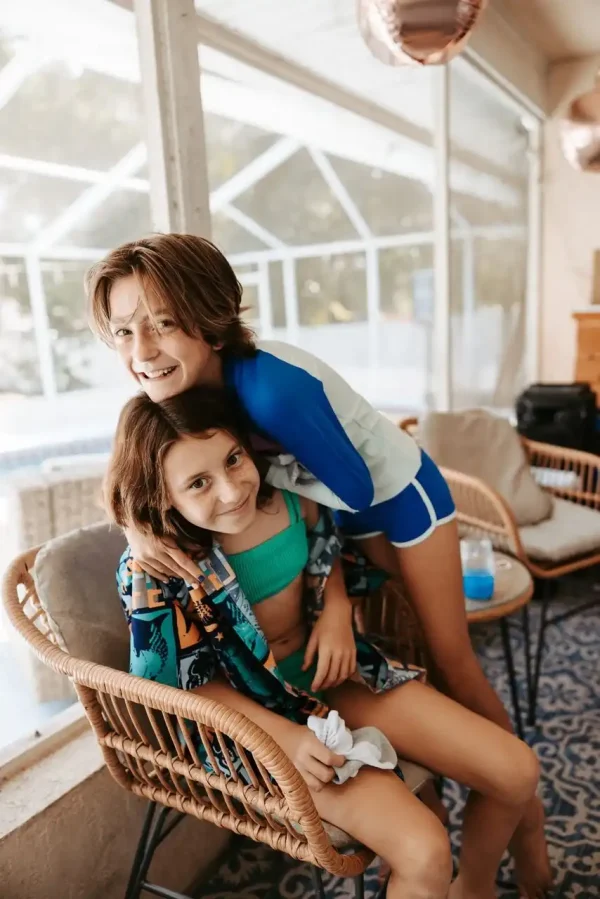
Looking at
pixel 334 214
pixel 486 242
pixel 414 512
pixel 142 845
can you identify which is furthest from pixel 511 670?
pixel 334 214

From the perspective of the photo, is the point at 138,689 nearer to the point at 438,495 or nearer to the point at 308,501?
the point at 308,501

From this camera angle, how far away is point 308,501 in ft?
4.25

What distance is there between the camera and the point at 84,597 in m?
1.15

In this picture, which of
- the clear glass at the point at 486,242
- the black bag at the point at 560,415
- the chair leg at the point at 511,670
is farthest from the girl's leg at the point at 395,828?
the clear glass at the point at 486,242

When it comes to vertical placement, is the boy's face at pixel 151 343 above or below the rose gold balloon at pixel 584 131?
below

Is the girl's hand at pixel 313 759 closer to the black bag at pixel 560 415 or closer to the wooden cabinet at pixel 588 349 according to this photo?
the black bag at pixel 560 415

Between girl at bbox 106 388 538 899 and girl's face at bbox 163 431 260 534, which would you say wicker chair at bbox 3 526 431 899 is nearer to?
girl at bbox 106 388 538 899

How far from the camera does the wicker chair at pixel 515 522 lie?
6.75ft

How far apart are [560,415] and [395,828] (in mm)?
2607

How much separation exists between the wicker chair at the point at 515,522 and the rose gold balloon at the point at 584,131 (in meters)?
1.33

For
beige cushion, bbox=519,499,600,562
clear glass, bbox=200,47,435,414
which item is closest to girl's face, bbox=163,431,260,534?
beige cushion, bbox=519,499,600,562

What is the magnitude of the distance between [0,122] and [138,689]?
4.33 feet

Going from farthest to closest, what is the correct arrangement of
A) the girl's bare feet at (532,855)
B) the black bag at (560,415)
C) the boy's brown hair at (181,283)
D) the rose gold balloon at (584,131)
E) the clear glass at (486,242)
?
the clear glass at (486,242) < the black bag at (560,415) < the rose gold balloon at (584,131) < the girl's bare feet at (532,855) < the boy's brown hair at (181,283)

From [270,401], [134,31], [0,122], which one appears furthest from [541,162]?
[270,401]
